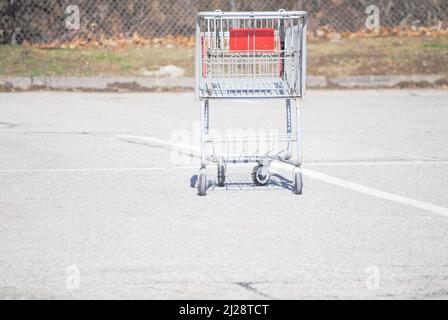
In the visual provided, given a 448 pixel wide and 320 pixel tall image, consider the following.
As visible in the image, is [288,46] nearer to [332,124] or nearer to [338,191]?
[338,191]

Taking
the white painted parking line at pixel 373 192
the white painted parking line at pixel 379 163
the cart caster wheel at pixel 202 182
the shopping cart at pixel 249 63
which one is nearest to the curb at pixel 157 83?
the white painted parking line at pixel 379 163

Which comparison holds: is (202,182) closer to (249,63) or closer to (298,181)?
(298,181)

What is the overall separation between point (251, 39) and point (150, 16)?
485 inches

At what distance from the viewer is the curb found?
54.6ft

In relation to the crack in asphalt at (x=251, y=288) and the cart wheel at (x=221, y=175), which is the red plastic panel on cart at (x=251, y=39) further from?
the crack in asphalt at (x=251, y=288)

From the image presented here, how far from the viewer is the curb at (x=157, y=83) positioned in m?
16.6

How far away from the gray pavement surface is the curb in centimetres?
344

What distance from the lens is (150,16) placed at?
20.2 metres

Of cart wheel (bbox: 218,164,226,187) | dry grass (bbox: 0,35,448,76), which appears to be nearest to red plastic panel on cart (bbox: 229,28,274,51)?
cart wheel (bbox: 218,164,226,187)

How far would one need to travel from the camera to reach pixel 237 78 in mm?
8469

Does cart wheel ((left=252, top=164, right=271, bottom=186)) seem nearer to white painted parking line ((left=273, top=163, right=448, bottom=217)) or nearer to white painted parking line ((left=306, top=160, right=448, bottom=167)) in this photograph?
white painted parking line ((left=273, top=163, right=448, bottom=217))

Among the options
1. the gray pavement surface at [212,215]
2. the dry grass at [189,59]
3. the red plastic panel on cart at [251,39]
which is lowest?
the gray pavement surface at [212,215]

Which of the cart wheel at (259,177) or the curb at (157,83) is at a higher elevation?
the curb at (157,83)

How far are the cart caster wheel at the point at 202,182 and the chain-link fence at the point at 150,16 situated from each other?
1195 cm
